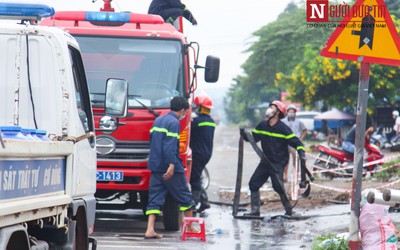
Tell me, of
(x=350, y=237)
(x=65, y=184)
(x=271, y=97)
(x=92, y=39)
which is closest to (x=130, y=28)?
(x=92, y=39)

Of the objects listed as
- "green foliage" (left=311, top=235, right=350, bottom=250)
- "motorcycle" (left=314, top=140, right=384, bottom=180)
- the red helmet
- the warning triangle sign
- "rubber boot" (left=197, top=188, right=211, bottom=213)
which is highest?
the warning triangle sign

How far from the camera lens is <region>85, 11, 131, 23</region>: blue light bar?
1266 centimetres

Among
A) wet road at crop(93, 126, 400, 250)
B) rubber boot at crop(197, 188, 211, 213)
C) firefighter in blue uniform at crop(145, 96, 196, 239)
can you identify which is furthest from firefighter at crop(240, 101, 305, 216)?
firefighter in blue uniform at crop(145, 96, 196, 239)

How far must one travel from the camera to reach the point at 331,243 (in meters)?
9.27

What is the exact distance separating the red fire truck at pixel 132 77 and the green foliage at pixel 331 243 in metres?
3.06

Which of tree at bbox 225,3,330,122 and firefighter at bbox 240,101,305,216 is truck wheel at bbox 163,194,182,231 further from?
tree at bbox 225,3,330,122

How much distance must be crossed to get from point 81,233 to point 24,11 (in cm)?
192

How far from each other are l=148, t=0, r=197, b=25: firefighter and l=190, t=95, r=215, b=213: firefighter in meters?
1.27

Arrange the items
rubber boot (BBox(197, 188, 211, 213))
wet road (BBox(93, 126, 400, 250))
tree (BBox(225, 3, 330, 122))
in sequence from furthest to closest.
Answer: tree (BBox(225, 3, 330, 122))
rubber boot (BBox(197, 188, 211, 213))
wet road (BBox(93, 126, 400, 250))

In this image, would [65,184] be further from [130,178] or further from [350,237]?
[130,178]

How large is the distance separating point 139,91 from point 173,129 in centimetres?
91

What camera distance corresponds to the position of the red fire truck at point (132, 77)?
11.9 meters

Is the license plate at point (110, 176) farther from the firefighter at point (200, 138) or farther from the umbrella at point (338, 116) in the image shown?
the umbrella at point (338, 116)

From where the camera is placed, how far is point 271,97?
319 ft
